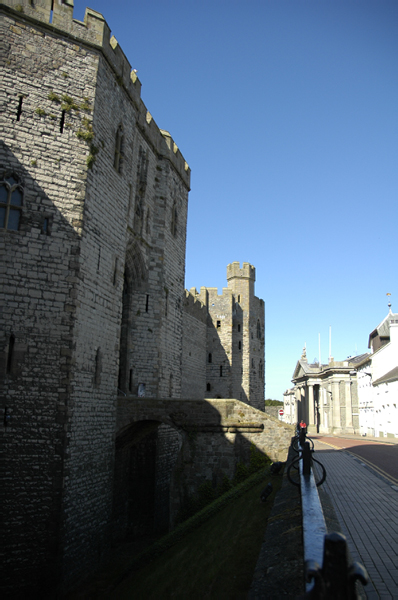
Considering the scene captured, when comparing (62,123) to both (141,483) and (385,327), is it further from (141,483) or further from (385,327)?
(385,327)

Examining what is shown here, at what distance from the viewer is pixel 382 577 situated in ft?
21.1

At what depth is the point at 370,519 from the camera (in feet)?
32.0

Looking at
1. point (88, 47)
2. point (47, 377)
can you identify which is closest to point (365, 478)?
point (47, 377)

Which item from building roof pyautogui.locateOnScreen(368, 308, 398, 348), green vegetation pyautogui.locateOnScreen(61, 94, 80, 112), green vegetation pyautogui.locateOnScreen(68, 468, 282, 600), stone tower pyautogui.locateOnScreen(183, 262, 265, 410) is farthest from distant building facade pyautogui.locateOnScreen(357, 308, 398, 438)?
green vegetation pyautogui.locateOnScreen(61, 94, 80, 112)

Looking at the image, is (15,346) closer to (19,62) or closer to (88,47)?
(19,62)

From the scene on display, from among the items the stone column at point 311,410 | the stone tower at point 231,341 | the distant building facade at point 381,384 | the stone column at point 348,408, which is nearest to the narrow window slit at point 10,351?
the stone tower at point 231,341

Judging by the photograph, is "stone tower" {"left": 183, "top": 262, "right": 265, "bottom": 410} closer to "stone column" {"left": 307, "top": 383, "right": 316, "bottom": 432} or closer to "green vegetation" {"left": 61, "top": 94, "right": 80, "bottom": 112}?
"green vegetation" {"left": 61, "top": 94, "right": 80, "bottom": 112}

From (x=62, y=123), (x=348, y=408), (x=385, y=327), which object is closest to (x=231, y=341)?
(x=385, y=327)

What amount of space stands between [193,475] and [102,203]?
9.33 meters

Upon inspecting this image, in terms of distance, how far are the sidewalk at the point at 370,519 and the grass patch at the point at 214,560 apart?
179 centimetres

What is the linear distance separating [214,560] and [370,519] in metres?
3.45

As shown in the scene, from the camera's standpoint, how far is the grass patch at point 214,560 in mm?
8484

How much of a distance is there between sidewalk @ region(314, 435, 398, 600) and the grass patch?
1786mm

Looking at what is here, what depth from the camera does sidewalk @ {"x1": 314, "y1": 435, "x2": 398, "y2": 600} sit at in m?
6.46
